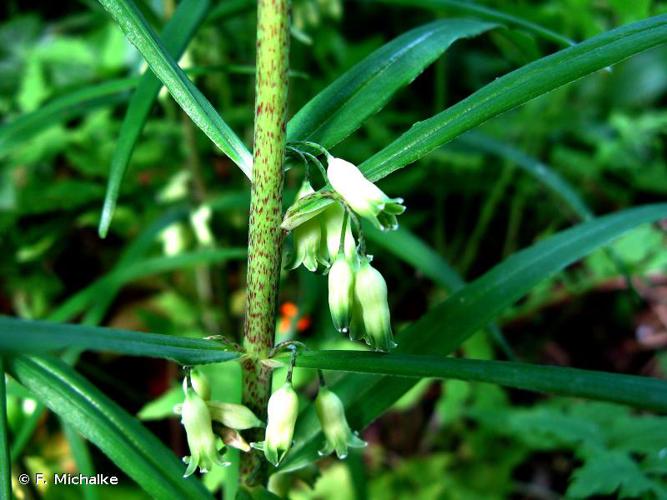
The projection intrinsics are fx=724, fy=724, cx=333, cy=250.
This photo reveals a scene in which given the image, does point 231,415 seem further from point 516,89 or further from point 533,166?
point 533,166

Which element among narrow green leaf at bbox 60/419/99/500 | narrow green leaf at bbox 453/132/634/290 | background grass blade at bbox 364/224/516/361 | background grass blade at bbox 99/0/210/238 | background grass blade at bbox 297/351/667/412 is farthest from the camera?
narrow green leaf at bbox 453/132/634/290

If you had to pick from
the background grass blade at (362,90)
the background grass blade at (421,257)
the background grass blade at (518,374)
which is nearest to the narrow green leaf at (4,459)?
the background grass blade at (518,374)

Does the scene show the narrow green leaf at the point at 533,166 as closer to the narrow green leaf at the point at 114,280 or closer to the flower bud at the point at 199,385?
the narrow green leaf at the point at 114,280

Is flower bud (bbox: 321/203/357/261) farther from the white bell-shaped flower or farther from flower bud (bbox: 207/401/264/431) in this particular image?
flower bud (bbox: 207/401/264/431)

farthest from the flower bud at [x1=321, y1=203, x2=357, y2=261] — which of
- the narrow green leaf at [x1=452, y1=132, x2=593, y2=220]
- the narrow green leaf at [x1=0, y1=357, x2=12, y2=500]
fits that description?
the narrow green leaf at [x1=452, y1=132, x2=593, y2=220]

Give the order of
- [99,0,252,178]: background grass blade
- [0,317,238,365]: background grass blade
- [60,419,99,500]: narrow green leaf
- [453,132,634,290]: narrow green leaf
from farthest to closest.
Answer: [453,132,634,290]: narrow green leaf, [60,419,99,500]: narrow green leaf, [99,0,252,178]: background grass blade, [0,317,238,365]: background grass blade
